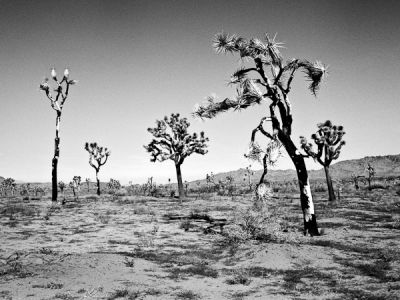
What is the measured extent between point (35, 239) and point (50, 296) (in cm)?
647

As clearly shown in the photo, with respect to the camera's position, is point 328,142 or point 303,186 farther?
point 328,142

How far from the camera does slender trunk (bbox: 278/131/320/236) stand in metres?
9.83

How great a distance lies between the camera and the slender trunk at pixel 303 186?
32.2ft

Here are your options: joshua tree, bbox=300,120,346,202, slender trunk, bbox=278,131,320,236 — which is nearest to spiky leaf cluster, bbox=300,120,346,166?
joshua tree, bbox=300,120,346,202

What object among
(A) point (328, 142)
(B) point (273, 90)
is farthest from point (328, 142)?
(B) point (273, 90)

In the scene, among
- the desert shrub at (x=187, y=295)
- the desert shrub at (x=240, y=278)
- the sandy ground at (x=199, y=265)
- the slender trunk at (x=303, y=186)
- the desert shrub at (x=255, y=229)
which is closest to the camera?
the desert shrub at (x=187, y=295)

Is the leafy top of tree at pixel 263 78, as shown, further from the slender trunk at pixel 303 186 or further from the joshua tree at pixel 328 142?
the joshua tree at pixel 328 142

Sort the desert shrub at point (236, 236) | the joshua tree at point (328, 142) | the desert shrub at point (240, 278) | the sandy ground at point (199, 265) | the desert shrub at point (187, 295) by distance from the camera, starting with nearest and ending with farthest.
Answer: the desert shrub at point (187, 295) < the sandy ground at point (199, 265) < the desert shrub at point (240, 278) < the desert shrub at point (236, 236) < the joshua tree at point (328, 142)

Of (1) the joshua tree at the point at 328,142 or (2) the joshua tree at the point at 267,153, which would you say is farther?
(1) the joshua tree at the point at 328,142

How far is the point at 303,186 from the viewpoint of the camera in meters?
9.80

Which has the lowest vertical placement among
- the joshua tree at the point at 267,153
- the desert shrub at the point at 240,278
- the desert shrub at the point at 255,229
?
the desert shrub at the point at 240,278

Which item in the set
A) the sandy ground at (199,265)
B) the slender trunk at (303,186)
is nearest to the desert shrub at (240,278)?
the sandy ground at (199,265)

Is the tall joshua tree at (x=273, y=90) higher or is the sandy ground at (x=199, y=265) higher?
the tall joshua tree at (x=273, y=90)

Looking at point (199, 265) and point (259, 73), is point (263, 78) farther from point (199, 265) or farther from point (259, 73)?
point (199, 265)
